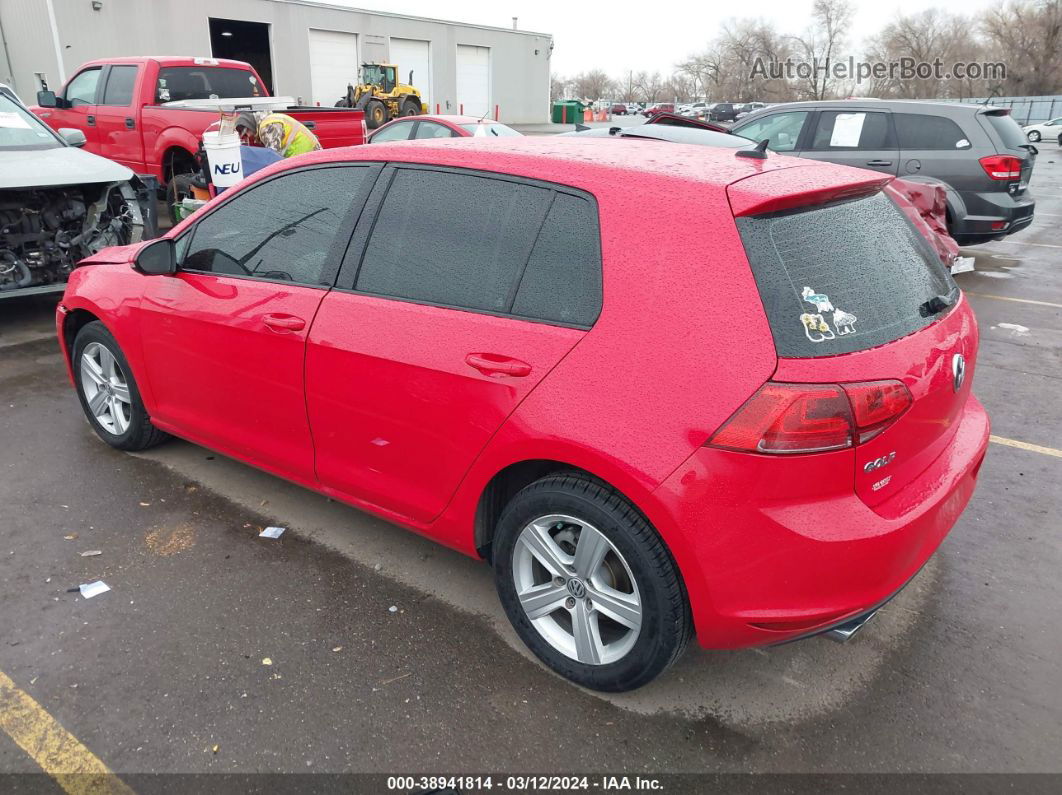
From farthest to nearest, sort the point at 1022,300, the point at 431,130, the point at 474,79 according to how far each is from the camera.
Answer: the point at 474,79 → the point at 431,130 → the point at 1022,300

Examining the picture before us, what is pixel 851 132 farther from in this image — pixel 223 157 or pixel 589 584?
pixel 589 584

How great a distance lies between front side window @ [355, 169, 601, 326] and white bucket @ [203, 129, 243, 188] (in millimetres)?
4747

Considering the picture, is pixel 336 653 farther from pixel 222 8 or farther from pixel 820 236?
pixel 222 8

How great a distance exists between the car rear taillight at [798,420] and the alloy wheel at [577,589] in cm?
56

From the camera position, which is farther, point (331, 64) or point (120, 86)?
point (331, 64)

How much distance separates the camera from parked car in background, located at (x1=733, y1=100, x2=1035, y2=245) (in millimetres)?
8945

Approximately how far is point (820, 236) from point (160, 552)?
2.97m

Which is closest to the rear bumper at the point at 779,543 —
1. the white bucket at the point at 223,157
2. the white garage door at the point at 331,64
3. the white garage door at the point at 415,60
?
the white bucket at the point at 223,157

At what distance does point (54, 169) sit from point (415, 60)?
34.3 meters

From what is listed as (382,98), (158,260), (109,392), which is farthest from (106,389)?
(382,98)

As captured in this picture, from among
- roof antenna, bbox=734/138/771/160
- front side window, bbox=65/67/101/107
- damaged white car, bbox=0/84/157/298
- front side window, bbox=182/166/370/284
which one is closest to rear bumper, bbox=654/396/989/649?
roof antenna, bbox=734/138/771/160

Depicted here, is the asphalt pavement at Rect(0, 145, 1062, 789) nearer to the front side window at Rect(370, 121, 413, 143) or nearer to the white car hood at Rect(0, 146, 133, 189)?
the white car hood at Rect(0, 146, 133, 189)

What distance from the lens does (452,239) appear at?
2.82 m

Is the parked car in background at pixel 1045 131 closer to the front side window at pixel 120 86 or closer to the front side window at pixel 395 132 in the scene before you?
the front side window at pixel 395 132
